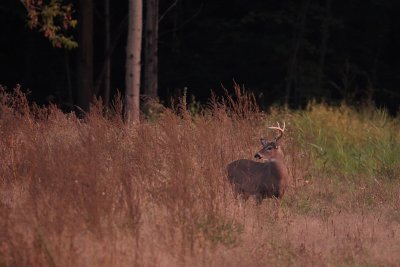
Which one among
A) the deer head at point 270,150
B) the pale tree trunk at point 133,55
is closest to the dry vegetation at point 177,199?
the deer head at point 270,150

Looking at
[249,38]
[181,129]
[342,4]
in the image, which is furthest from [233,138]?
[342,4]

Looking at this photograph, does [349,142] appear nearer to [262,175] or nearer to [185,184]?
[262,175]

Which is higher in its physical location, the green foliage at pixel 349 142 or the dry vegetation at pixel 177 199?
the dry vegetation at pixel 177 199

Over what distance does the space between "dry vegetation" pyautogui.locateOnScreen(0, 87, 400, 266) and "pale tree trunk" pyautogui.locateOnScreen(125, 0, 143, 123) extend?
3.05m

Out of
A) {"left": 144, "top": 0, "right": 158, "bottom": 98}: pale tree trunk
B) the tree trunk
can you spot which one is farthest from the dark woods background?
{"left": 144, "top": 0, "right": 158, "bottom": 98}: pale tree trunk

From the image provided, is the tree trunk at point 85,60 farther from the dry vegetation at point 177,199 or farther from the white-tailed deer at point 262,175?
the white-tailed deer at point 262,175

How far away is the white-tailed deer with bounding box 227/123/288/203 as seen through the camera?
9734 mm

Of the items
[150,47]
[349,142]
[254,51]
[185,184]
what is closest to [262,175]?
[185,184]

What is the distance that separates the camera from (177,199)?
298 inches

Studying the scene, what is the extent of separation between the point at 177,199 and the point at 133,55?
762cm

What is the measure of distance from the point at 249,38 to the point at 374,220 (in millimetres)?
21477

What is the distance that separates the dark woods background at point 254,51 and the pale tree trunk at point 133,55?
14.0 meters

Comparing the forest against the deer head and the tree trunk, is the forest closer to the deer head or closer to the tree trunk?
the deer head

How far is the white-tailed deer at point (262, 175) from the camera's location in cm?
973
